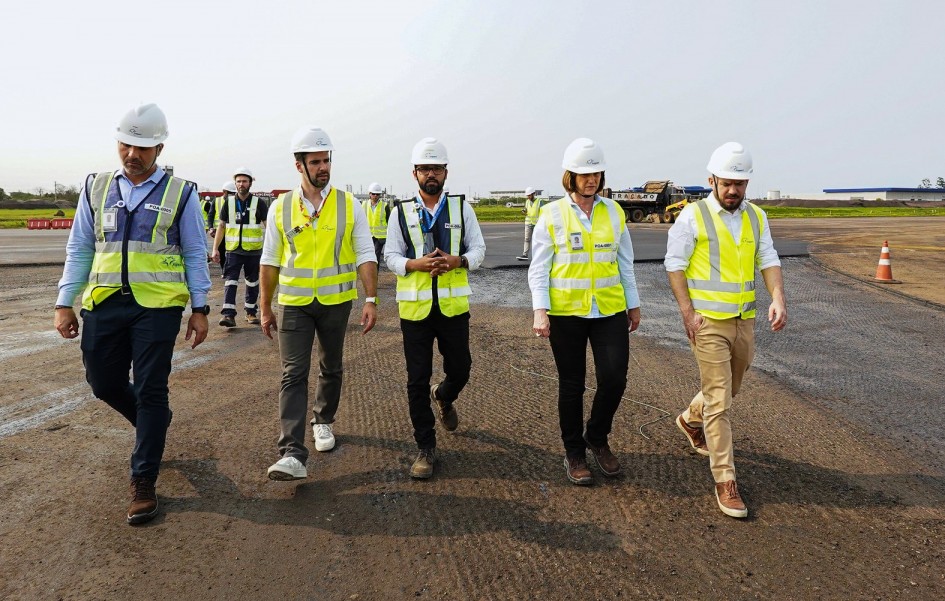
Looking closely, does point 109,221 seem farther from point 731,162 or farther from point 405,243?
point 731,162

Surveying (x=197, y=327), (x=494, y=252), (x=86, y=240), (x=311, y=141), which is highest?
(x=311, y=141)

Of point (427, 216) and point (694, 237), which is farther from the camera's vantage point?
point (427, 216)

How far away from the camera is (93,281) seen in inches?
130

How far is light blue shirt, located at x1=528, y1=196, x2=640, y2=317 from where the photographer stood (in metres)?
3.71

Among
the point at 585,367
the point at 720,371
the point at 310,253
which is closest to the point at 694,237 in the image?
the point at 720,371

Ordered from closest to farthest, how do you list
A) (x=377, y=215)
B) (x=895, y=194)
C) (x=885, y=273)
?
(x=885, y=273) < (x=377, y=215) < (x=895, y=194)

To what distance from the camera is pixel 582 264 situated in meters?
3.69

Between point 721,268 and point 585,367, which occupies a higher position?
point 721,268

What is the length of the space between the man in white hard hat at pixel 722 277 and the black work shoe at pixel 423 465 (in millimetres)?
1608

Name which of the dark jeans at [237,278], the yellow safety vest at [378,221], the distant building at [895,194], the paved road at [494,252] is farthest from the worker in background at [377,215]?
the distant building at [895,194]

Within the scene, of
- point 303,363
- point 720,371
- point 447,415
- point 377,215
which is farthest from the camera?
point 377,215

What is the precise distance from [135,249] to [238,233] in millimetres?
4937

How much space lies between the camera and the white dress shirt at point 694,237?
144 inches

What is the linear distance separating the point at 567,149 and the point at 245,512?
274 centimetres
